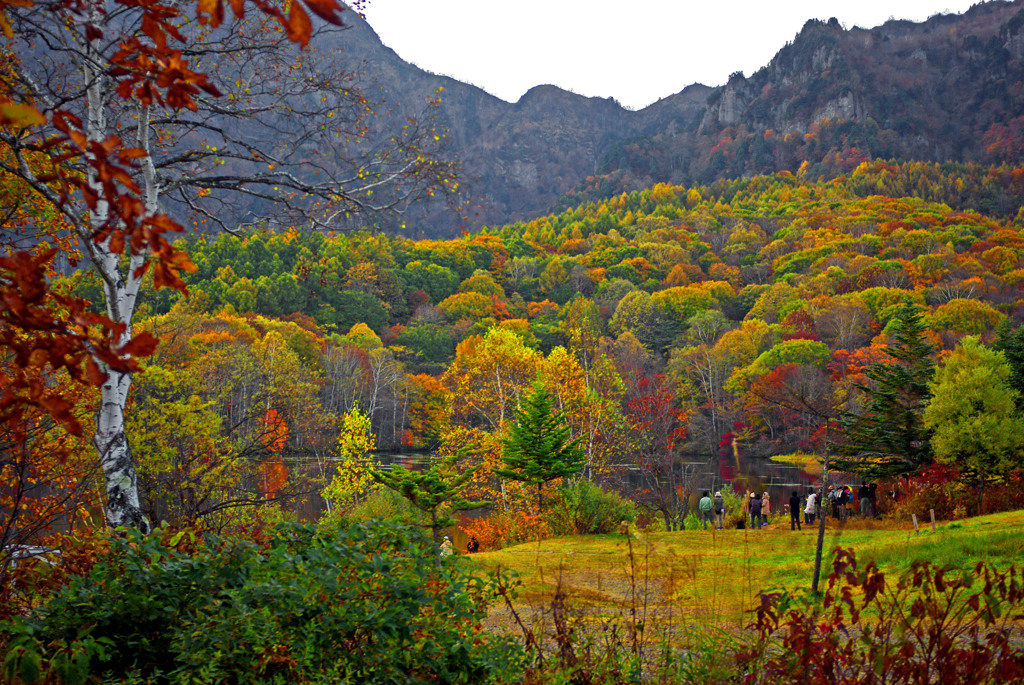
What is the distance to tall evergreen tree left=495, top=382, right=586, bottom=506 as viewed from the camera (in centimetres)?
1992

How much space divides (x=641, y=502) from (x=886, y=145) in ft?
546

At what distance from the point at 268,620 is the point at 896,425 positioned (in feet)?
89.8

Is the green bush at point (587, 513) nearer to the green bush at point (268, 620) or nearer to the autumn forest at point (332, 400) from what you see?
the autumn forest at point (332, 400)

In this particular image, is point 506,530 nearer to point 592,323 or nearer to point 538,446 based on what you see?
point 538,446

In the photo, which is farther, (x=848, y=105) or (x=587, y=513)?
(x=848, y=105)

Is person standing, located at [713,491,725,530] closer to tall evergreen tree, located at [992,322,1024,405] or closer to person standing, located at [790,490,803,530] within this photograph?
person standing, located at [790,490,803,530]

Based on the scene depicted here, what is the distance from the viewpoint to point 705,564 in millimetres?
11117

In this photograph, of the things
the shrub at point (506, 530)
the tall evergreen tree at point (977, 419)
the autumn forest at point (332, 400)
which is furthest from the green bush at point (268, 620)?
the tall evergreen tree at point (977, 419)

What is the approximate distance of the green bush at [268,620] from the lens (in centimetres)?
318

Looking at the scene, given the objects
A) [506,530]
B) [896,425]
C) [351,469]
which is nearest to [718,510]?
[506,530]

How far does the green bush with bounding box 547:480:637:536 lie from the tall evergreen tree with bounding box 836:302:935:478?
10.6m

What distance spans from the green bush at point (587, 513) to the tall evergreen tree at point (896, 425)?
34.6 ft

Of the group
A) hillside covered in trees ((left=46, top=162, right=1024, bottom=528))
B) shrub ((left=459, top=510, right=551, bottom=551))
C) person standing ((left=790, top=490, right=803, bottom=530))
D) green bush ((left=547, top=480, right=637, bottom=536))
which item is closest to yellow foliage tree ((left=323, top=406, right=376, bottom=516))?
hillside covered in trees ((left=46, top=162, right=1024, bottom=528))

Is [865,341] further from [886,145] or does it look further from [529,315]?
[886,145]
